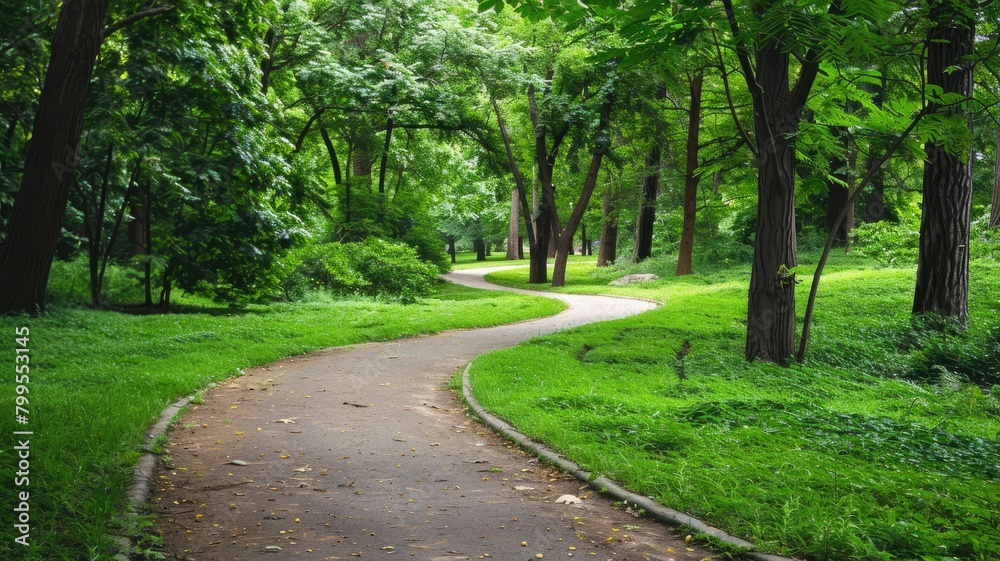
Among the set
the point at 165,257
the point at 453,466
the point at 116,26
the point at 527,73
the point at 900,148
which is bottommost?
the point at 453,466

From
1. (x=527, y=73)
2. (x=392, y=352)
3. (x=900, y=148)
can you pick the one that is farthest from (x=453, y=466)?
(x=527, y=73)

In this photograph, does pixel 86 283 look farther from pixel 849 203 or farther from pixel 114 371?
pixel 849 203

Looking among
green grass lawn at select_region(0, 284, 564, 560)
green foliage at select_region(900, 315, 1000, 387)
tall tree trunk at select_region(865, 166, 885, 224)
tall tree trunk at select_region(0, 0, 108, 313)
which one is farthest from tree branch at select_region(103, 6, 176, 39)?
tall tree trunk at select_region(865, 166, 885, 224)

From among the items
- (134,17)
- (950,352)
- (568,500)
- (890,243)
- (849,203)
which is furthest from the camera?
(890,243)

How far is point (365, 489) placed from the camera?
576cm

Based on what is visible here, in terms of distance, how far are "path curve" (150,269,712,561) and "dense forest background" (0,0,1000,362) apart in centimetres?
440

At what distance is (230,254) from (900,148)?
13546 millimetres

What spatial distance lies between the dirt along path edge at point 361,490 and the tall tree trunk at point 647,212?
25.3 m

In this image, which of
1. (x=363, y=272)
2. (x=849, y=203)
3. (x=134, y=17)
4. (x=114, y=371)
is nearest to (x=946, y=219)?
(x=849, y=203)

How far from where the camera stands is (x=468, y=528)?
496 centimetres

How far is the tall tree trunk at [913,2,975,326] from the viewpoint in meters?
12.9

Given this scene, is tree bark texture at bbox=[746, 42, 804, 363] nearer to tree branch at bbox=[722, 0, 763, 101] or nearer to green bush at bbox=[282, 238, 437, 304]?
tree branch at bbox=[722, 0, 763, 101]

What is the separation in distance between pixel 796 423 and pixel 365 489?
4.19m

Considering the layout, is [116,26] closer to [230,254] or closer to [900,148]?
[230,254]
